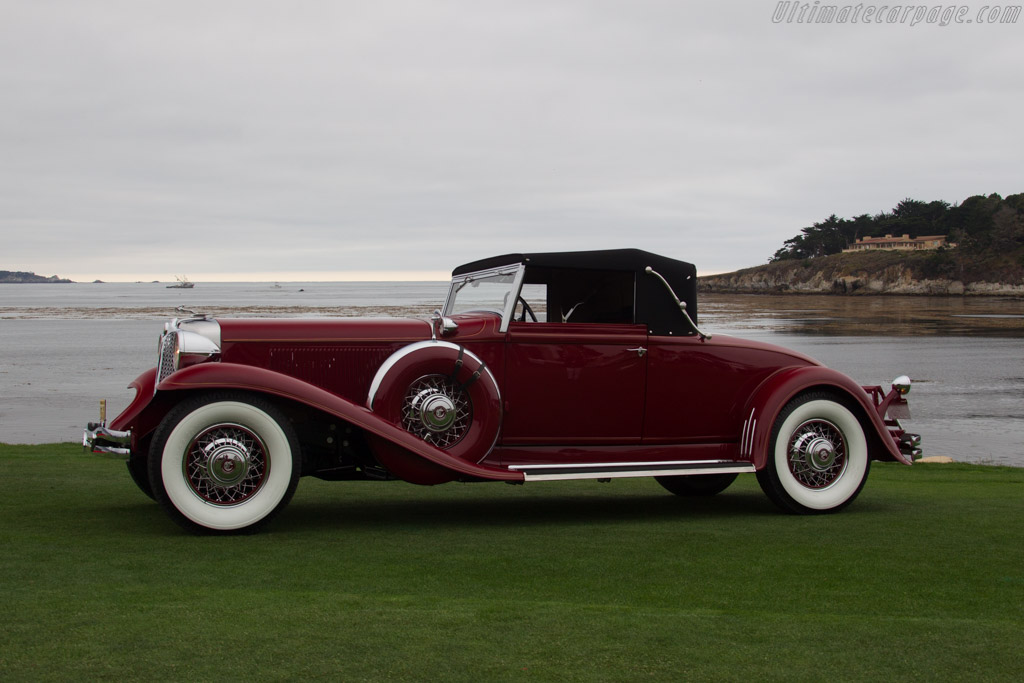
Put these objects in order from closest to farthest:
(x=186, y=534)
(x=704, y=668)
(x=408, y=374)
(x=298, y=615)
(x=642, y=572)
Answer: (x=704, y=668)
(x=298, y=615)
(x=642, y=572)
(x=186, y=534)
(x=408, y=374)

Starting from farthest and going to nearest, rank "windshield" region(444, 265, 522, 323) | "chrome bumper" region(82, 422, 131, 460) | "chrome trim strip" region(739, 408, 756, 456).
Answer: "chrome trim strip" region(739, 408, 756, 456), "windshield" region(444, 265, 522, 323), "chrome bumper" region(82, 422, 131, 460)

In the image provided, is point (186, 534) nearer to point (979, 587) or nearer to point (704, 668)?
point (704, 668)

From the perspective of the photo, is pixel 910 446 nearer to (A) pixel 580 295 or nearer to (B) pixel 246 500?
(A) pixel 580 295

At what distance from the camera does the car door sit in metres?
6.53

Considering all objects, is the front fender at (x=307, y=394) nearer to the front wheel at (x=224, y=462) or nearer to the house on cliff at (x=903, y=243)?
the front wheel at (x=224, y=462)

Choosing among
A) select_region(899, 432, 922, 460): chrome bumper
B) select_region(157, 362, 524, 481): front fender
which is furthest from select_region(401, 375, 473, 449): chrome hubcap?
select_region(899, 432, 922, 460): chrome bumper

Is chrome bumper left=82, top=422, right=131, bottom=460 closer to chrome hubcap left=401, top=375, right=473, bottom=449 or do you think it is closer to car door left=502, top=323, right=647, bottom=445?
chrome hubcap left=401, top=375, right=473, bottom=449

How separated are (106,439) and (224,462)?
3.77ft

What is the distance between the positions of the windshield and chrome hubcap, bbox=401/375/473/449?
72cm

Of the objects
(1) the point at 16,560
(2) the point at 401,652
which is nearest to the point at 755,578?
(2) the point at 401,652

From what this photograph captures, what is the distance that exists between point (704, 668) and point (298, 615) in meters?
1.67

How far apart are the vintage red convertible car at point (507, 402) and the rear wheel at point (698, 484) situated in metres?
0.99

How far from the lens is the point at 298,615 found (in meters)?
3.86

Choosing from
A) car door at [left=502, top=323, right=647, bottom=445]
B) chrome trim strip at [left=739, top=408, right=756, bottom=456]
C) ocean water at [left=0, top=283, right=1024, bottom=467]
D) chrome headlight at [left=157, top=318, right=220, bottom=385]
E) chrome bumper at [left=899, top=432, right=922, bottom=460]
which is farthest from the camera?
ocean water at [left=0, top=283, right=1024, bottom=467]
